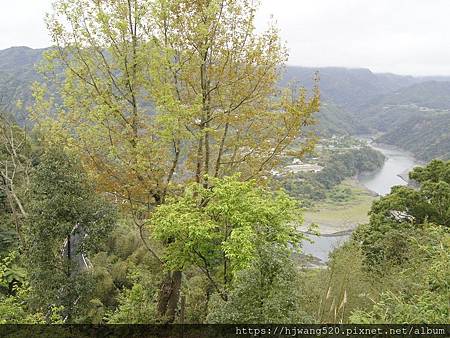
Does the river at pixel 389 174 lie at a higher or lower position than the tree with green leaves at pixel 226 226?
lower

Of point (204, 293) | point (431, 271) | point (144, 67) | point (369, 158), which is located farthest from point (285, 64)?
point (369, 158)

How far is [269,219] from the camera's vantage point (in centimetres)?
835

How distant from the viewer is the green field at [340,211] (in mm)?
53509

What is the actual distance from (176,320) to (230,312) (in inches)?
223

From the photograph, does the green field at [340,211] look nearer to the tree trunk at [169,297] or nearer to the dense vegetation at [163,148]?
the tree trunk at [169,297]

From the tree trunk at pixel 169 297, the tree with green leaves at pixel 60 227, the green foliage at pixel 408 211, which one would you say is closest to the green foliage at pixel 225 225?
the tree trunk at pixel 169 297

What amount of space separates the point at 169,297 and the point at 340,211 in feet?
173

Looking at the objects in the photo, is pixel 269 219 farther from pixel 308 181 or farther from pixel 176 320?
pixel 308 181

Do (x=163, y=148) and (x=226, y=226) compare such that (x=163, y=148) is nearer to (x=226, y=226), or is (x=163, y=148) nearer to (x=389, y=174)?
(x=226, y=226)

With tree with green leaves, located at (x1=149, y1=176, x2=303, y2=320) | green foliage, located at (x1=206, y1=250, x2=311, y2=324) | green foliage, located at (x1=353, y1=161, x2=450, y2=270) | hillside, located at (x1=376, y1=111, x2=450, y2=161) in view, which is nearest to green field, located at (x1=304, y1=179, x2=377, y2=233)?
hillside, located at (x1=376, y1=111, x2=450, y2=161)

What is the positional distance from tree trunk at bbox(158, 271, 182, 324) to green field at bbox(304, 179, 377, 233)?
41125 millimetres

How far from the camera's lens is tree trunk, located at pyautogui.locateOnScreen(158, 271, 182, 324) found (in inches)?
430

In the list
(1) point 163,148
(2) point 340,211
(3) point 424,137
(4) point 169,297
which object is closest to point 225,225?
(1) point 163,148

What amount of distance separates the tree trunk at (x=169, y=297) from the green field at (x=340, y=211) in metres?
41.1
